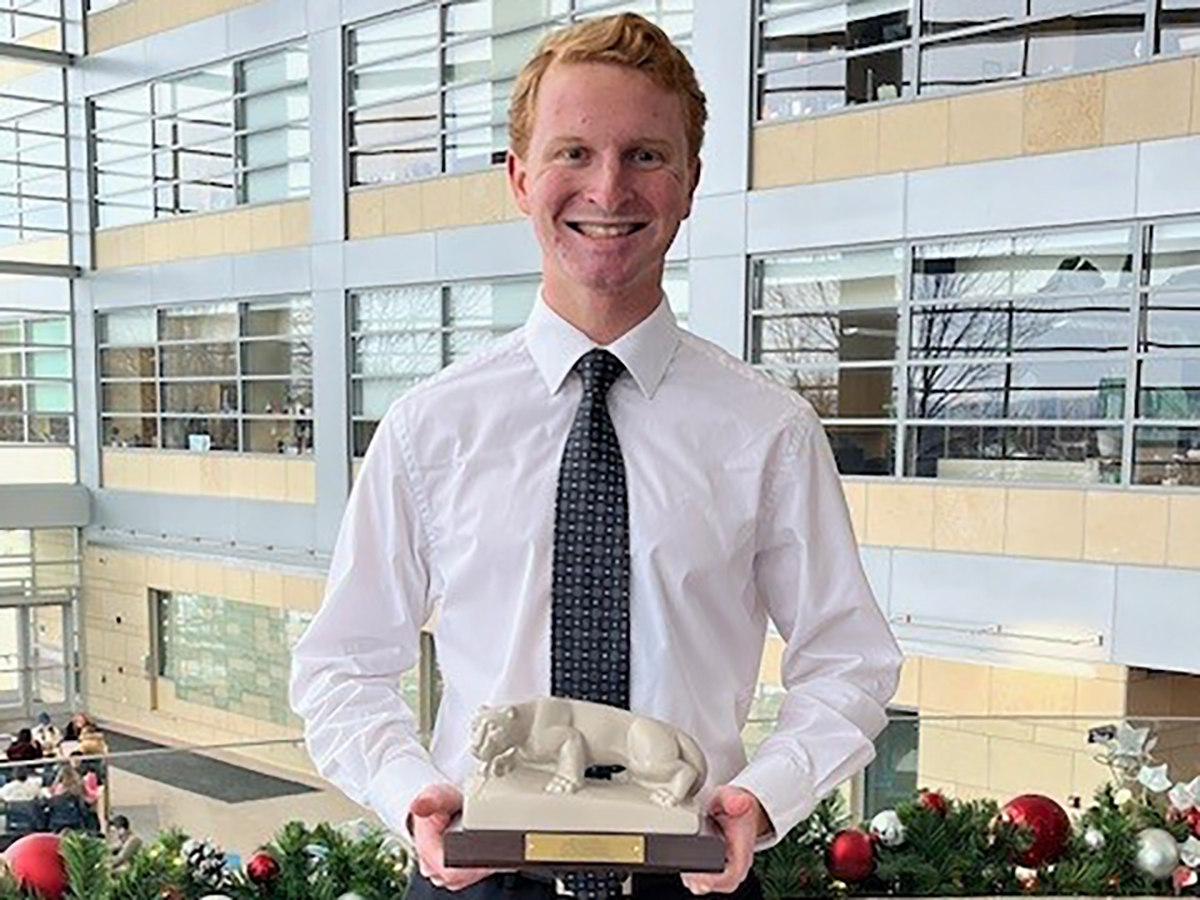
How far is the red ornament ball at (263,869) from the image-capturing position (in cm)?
263

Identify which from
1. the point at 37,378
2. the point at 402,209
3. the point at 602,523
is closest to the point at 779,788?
the point at 602,523

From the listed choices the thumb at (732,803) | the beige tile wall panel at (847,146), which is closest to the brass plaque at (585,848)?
the thumb at (732,803)

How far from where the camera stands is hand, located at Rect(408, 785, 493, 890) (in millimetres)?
1201

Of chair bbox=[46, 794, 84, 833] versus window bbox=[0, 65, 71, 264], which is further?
window bbox=[0, 65, 71, 264]

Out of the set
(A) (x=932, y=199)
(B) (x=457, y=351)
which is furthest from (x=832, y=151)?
(B) (x=457, y=351)

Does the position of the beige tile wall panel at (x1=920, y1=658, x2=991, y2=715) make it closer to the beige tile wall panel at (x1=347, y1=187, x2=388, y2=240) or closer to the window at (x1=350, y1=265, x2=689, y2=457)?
the window at (x1=350, y1=265, x2=689, y2=457)

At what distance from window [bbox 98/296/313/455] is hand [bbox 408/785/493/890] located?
11666 millimetres

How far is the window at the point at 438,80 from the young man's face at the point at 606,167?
9397 mm

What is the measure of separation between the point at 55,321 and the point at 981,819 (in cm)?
1511

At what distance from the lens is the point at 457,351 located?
11383 mm

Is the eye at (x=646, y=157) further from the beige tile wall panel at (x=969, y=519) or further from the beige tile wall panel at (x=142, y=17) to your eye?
the beige tile wall panel at (x=142, y=17)

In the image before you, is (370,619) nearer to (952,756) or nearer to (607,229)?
(607,229)

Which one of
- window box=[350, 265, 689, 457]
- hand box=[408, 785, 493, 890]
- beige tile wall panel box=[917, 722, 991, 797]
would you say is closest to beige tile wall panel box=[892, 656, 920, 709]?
beige tile wall panel box=[917, 722, 991, 797]

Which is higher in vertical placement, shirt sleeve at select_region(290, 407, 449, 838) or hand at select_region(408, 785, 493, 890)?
shirt sleeve at select_region(290, 407, 449, 838)
